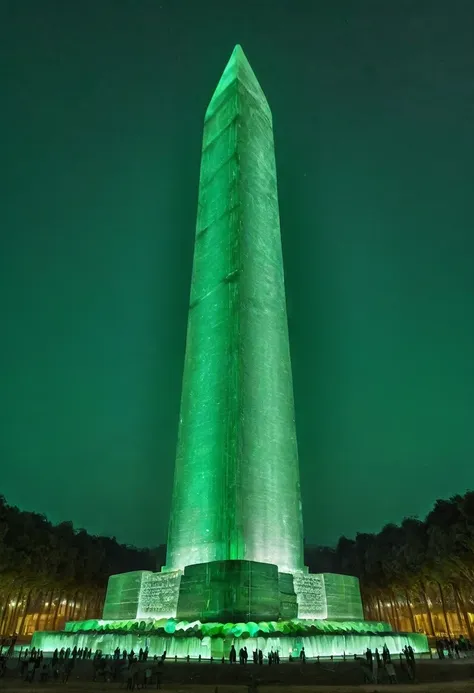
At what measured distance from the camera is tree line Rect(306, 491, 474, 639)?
1266 inches

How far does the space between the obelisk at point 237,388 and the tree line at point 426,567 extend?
14555 millimetres

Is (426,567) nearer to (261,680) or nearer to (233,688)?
(261,680)

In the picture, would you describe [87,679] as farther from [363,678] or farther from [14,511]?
[14,511]

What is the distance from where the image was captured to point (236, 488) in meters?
19.2

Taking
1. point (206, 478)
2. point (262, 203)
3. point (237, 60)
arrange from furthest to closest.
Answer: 1. point (237, 60)
2. point (262, 203)
3. point (206, 478)

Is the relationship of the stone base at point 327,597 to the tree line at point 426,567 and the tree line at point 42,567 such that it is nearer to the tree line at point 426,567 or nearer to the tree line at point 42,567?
the tree line at point 426,567

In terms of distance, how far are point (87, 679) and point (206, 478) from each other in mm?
8583

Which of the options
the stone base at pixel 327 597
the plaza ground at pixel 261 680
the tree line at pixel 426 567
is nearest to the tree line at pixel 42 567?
the stone base at pixel 327 597

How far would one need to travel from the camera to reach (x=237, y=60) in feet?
102

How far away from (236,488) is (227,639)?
6006 millimetres

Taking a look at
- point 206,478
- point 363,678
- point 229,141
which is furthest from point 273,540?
point 229,141

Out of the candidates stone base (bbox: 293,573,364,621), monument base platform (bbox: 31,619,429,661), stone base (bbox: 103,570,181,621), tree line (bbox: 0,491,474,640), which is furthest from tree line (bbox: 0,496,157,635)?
stone base (bbox: 293,573,364,621)

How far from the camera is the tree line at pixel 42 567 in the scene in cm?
3291

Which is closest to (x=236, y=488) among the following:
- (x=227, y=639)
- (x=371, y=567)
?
(x=227, y=639)
